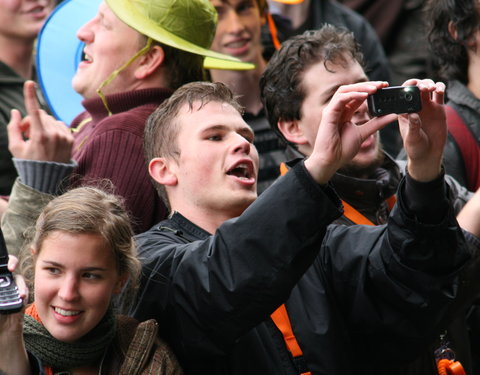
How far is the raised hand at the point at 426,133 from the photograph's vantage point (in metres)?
3.39

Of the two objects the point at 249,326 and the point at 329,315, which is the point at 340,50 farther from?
the point at 249,326

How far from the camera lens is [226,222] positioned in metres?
3.34

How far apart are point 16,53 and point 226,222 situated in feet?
9.16

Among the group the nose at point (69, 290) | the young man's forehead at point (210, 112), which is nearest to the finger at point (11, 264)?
A: the nose at point (69, 290)

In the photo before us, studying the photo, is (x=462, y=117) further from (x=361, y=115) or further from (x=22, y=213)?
(x=22, y=213)

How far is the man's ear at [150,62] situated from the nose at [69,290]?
1.48 m

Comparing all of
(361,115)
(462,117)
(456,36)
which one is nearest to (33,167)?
(361,115)

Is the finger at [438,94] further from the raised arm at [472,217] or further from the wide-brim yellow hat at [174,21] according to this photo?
the wide-brim yellow hat at [174,21]

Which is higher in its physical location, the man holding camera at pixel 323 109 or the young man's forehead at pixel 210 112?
the young man's forehead at pixel 210 112

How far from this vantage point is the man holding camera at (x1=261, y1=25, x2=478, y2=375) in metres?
4.27

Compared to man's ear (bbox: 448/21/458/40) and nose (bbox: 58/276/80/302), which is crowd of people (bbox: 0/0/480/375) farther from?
man's ear (bbox: 448/21/458/40)

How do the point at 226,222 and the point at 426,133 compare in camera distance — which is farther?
the point at 426,133

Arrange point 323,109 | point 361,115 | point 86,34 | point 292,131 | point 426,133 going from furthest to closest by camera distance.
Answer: point 86,34
point 292,131
point 361,115
point 323,109
point 426,133

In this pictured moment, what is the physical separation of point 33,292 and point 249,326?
762 millimetres
